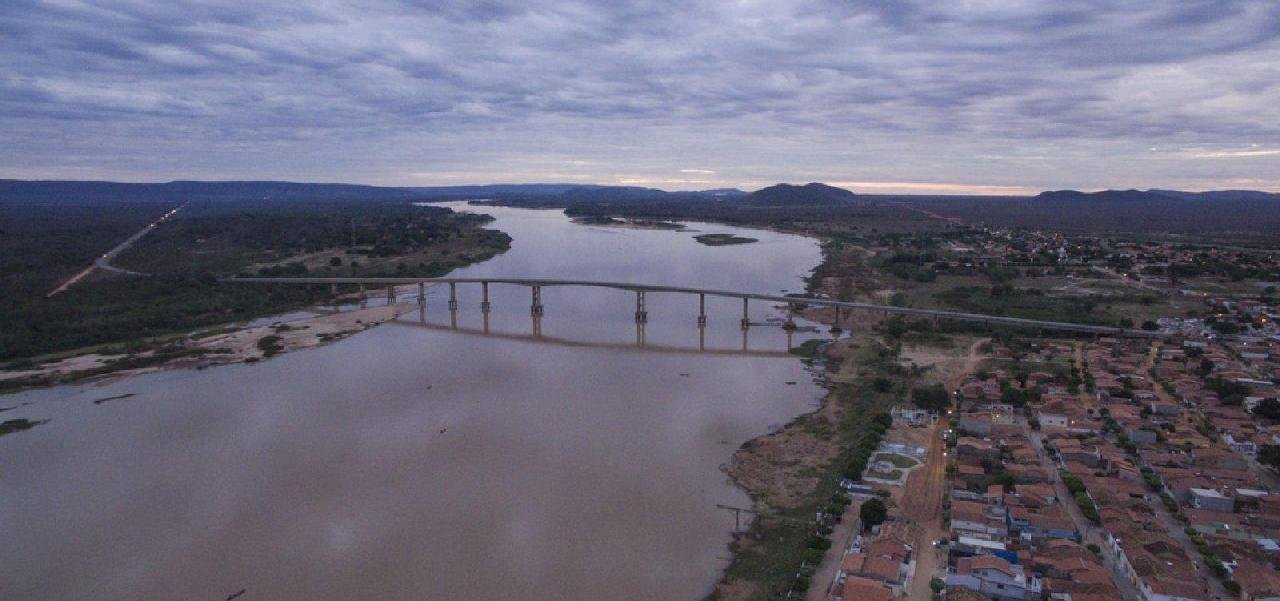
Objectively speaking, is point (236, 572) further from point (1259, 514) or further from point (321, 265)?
point (321, 265)

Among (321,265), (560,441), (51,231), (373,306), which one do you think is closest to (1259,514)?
(560,441)

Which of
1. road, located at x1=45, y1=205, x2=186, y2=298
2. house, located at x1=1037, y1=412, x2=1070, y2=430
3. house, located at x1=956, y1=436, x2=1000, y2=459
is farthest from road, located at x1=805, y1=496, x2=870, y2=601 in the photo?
road, located at x1=45, y1=205, x2=186, y2=298

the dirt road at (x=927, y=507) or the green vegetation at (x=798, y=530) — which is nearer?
the dirt road at (x=927, y=507)

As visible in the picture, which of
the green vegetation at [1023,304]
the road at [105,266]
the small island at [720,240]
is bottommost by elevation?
the green vegetation at [1023,304]

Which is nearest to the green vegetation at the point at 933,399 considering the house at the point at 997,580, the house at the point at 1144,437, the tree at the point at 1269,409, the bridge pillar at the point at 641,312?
the house at the point at 1144,437

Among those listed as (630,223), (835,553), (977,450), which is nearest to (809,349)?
(977,450)

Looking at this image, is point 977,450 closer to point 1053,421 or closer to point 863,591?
point 1053,421

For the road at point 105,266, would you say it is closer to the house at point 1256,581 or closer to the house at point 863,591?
the house at point 863,591
